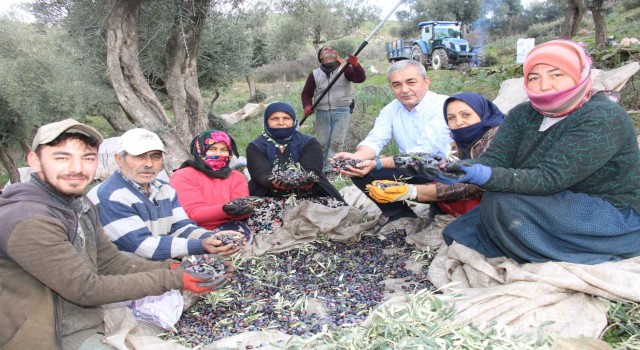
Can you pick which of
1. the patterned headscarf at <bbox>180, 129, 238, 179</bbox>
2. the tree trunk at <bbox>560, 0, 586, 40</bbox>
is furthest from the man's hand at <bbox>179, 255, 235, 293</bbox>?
the tree trunk at <bbox>560, 0, 586, 40</bbox>

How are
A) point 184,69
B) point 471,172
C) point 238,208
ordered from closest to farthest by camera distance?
point 471,172 < point 238,208 < point 184,69

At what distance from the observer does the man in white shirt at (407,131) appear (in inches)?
151

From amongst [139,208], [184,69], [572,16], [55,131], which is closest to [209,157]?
[139,208]

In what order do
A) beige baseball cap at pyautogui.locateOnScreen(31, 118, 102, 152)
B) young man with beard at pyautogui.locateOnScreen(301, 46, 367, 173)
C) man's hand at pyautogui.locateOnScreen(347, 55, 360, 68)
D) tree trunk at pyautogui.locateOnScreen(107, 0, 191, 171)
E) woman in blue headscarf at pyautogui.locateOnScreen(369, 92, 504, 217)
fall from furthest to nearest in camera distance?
young man with beard at pyautogui.locateOnScreen(301, 46, 367, 173) → man's hand at pyautogui.locateOnScreen(347, 55, 360, 68) → tree trunk at pyautogui.locateOnScreen(107, 0, 191, 171) → woman in blue headscarf at pyautogui.locateOnScreen(369, 92, 504, 217) → beige baseball cap at pyautogui.locateOnScreen(31, 118, 102, 152)

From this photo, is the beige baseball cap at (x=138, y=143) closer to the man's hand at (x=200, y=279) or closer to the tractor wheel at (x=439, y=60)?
the man's hand at (x=200, y=279)

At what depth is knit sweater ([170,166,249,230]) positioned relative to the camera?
3.62 meters

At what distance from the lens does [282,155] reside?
4238mm

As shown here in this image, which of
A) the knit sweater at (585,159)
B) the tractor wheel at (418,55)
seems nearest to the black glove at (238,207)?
the knit sweater at (585,159)

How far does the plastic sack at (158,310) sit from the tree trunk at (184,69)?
13.1 feet

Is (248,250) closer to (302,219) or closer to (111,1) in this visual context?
(302,219)

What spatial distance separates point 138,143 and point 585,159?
2.56 metres

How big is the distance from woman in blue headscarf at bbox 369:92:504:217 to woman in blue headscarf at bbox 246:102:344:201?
1.05m

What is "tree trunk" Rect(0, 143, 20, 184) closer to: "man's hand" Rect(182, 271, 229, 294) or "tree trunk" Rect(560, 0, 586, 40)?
"man's hand" Rect(182, 271, 229, 294)

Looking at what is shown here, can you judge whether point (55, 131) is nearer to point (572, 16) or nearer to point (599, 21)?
point (572, 16)
